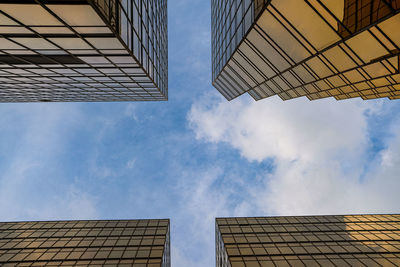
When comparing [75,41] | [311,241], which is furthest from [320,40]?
[311,241]

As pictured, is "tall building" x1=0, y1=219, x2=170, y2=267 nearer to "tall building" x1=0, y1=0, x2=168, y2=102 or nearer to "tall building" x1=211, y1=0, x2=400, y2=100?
"tall building" x1=0, y1=0, x2=168, y2=102

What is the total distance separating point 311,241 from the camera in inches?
1103

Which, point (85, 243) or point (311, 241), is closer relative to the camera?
point (311, 241)

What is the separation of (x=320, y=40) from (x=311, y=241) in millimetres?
26155

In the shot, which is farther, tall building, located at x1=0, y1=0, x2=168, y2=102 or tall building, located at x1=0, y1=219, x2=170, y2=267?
tall building, located at x1=0, y1=219, x2=170, y2=267

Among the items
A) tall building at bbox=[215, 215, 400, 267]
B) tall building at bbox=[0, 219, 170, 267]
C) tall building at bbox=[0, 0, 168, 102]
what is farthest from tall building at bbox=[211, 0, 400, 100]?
tall building at bbox=[0, 219, 170, 267]

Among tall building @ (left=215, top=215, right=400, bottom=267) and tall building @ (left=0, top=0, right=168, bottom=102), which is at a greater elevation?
tall building @ (left=0, top=0, right=168, bottom=102)

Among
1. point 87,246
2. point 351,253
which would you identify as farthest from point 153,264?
point 351,253

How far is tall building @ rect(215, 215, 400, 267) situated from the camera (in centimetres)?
2405

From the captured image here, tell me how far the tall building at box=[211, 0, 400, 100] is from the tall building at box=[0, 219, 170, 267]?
77.0 ft

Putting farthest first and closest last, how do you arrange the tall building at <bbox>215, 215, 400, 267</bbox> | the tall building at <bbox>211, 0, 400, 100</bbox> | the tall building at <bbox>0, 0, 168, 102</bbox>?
1. the tall building at <bbox>215, 215, 400, 267</bbox>
2. the tall building at <bbox>0, 0, 168, 102</bbox>
3. the tall building at <bbox>211, 0, 400, 100</bbox>

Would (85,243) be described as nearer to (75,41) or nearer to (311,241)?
(75,41)

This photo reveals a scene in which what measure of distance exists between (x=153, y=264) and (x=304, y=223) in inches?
898

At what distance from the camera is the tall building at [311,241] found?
24.0m
